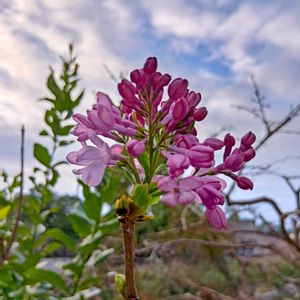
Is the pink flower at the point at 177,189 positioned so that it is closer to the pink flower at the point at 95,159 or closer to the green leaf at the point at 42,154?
the pink flower at the point at 95,159

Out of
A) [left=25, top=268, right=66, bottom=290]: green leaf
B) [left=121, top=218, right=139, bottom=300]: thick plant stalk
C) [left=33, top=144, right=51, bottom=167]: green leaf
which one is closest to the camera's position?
[left=121, top=218, right=139, bottom=300]: thick plant stalk

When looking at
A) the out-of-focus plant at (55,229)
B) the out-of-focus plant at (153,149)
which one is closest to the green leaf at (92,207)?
the out-of-focus plant at (55,229)

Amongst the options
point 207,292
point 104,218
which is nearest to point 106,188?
point 104,218

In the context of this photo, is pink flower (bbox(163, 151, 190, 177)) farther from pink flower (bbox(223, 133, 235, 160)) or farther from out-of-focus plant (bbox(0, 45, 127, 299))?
out-of-focus plant (bbox(0, 45, 127, 299))

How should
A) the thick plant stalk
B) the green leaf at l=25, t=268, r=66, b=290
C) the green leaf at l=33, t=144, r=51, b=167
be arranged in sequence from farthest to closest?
the green leaf at l=33, t=144, r=51, b=167, the green leaf at l=25, t=268, r=66, b=290, the thick plant stalk

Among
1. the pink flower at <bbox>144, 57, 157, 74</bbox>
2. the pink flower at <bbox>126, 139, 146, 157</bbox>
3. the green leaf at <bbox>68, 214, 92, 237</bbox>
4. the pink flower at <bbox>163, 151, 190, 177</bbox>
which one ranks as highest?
the green leaf at <bbox>68, 214, 92, 237</bbox>

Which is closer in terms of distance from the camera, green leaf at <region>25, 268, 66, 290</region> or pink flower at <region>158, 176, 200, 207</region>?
pink flower at <region>158, 176, 200, 207</region>

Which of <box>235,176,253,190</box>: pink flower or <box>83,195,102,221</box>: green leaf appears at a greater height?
<box>83,195,102,221</box>: green leaf

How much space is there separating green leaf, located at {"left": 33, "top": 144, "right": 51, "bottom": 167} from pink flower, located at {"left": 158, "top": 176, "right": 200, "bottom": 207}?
2.27 ft

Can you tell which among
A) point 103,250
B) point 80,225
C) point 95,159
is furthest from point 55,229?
point 103,250

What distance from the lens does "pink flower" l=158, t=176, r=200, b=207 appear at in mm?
386

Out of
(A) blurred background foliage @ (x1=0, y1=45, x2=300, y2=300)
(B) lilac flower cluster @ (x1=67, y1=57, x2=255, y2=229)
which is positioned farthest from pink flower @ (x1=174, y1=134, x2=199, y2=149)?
(A) blurred background foliage @ (x1=0, y1=45, x2=300, y2=300)

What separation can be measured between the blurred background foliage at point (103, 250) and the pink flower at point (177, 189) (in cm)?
53

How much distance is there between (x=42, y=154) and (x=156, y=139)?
0.68m
